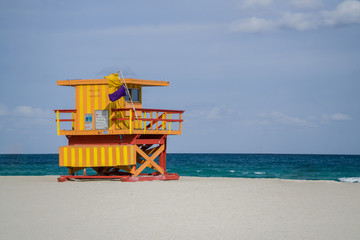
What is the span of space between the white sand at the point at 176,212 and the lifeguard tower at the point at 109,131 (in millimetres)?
2630

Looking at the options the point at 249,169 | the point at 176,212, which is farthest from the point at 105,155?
the point at 249,169

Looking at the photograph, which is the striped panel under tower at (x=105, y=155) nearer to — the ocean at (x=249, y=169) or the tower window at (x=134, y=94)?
the tower window at (x=134, y=94)

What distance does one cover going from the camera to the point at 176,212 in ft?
43.9

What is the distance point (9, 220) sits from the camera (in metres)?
12.2

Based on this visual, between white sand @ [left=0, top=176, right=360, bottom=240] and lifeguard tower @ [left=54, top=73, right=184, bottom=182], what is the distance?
2.63m

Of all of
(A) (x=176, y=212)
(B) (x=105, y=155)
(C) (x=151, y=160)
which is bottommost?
(A) (x=176, y=212)

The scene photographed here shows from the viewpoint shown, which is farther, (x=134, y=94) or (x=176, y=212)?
(x=134, y=94)

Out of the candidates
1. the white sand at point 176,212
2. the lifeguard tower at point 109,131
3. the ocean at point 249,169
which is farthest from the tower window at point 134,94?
the ocean at point 249,169

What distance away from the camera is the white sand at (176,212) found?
10.8 metres

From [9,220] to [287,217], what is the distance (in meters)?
6.74

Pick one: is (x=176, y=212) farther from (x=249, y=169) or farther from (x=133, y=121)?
(x=249, y=169)

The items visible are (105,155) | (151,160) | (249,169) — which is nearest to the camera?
(105,155)

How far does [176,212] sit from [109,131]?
938 centimetres

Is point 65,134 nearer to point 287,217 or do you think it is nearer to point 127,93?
point 127,93
